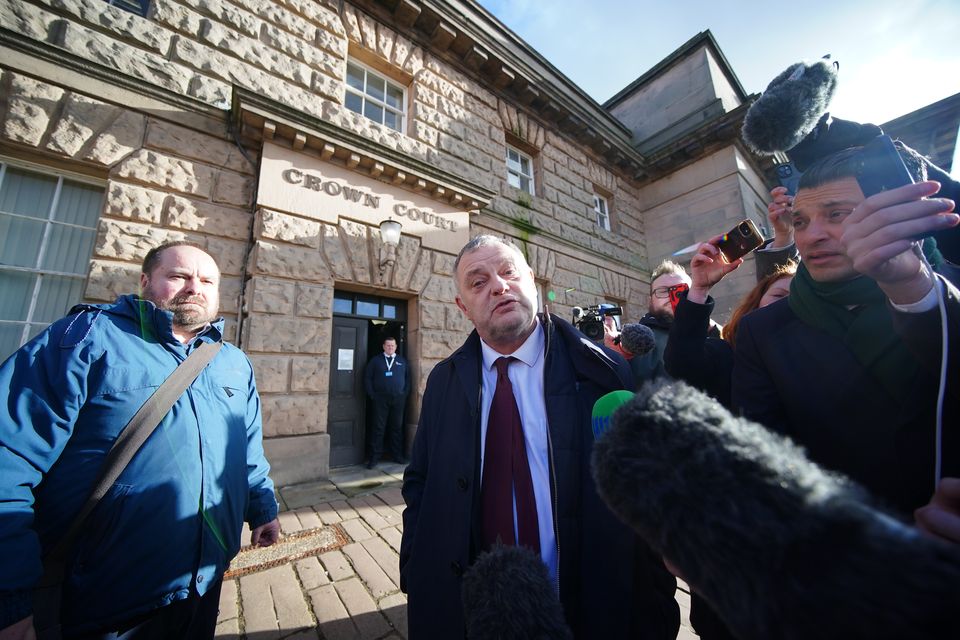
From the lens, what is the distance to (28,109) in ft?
11.6

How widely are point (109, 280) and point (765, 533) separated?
5401 millimetres

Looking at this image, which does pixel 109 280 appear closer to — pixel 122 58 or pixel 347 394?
pixel 122 58

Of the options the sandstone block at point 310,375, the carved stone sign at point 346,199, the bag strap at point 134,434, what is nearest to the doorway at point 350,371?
the sandstone block at point 310,375

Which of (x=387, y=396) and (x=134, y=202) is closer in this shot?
(x=134, y=202)

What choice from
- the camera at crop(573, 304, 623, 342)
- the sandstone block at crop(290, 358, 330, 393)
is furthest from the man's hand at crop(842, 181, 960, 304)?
the sandstone block at crop(290, 358, 330, 393)

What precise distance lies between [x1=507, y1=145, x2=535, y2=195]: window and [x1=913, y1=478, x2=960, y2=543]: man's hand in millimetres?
8153

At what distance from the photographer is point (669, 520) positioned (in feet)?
1.63

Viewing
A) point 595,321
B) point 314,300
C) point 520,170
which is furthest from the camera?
point 520,170

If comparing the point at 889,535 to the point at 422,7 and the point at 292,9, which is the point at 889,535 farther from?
the point at 422,7

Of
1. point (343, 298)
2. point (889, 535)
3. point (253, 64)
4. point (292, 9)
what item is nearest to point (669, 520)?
point (889, 535)

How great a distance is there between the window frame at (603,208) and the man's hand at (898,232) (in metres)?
9.49

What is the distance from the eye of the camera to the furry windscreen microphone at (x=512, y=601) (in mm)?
729

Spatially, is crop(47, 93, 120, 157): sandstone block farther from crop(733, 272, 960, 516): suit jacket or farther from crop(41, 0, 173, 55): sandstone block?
crop(733, 272, 960, 516): suit jacket

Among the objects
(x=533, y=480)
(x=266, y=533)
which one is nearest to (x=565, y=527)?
(x=533, y=480)
